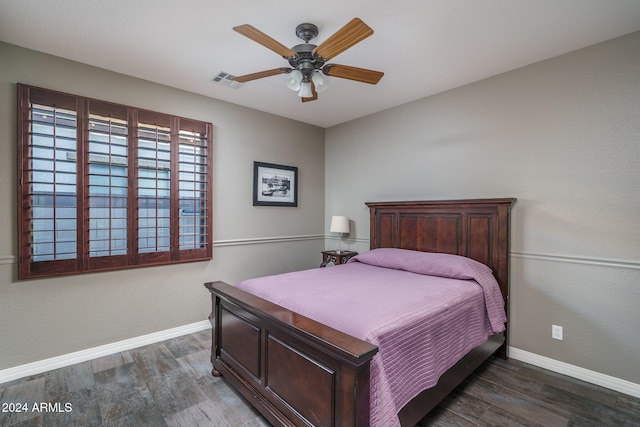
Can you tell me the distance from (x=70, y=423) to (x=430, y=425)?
7.35 feet

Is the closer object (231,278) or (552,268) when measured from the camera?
(552,268)

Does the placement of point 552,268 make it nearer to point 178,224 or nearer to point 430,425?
point 430,425

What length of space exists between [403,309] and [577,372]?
185 centimetres

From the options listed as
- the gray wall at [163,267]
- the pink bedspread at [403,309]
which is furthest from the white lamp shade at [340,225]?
the pink bedspread at [403,309]

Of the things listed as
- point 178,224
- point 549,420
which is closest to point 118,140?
point 178,224

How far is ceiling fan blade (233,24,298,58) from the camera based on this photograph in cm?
161

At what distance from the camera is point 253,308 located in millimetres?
1886

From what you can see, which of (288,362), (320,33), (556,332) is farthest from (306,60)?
(556,332)

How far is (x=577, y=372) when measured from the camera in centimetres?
238

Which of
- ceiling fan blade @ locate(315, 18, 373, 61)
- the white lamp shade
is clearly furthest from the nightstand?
ceiling fan blade @ locate(315, 18, 373, 61)

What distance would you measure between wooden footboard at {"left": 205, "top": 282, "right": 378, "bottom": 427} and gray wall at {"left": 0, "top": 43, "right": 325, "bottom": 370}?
1.08m

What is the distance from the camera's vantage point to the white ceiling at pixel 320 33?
191 cm

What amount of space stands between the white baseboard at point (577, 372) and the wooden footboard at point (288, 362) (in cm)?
211

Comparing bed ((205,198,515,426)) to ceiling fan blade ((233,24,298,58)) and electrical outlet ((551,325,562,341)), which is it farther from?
ceiling fan blade ((233,24,298,58))
